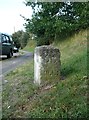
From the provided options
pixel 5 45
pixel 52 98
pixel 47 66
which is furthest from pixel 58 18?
pixel 52 98

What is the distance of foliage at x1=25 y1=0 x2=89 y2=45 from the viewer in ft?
53.4

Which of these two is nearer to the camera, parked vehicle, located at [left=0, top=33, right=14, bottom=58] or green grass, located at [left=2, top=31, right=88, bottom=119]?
green grass, located at [left=2, top=31, right=88, bottom=119]

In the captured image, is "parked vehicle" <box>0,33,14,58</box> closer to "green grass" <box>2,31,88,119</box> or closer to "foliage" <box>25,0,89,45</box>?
"foliage" <box>25,0,89,45</box>

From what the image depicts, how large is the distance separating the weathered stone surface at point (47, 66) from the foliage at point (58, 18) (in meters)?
7.27

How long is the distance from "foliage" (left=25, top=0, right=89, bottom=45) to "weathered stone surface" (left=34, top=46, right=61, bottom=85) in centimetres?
727

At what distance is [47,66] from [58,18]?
987cm

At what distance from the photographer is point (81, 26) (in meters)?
15.9

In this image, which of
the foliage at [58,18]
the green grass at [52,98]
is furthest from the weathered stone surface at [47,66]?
the foliage at [58,18]

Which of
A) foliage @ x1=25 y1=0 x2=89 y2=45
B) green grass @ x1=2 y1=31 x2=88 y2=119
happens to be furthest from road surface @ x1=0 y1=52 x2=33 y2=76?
green grass @ x1=2 y1=31 x2=88 y2=119

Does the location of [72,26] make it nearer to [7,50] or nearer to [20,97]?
[7,50]

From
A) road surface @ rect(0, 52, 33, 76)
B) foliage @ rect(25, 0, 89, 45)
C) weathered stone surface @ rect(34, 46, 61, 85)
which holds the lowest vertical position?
road surface @ rect(0, 52, 33, 76)

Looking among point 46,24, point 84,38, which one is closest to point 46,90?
point 84,38

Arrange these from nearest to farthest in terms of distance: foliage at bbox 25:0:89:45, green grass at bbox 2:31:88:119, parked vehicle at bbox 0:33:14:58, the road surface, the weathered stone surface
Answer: green grass at bbox 2:31:88:119 → the weathered stone surface → the road surface → foliage at bbox 25:0:89:45 → parked vehicle at bbox 0:33:14:58

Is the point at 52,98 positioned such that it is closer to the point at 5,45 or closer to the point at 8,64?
the point at 8,64
